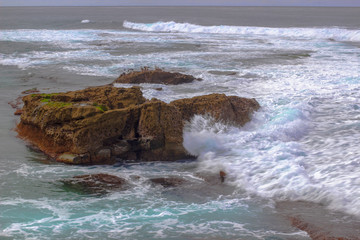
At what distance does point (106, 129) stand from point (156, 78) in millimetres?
6750

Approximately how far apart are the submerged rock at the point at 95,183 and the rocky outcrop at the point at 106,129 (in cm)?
62

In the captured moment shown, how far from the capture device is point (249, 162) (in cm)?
755

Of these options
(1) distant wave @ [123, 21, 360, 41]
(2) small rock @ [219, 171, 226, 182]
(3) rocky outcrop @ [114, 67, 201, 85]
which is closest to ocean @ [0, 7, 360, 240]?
(2) small rock @ [219, 171, 226, 182]

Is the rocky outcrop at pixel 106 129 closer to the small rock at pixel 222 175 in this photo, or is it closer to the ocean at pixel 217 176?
the ocean at pixel 217 176

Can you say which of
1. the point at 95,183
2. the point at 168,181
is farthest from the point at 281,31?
the point at 95,183

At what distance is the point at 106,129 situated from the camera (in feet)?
25.3

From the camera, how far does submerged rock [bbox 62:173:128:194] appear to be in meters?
6.47

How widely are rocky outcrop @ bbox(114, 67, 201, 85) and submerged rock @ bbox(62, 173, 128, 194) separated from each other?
7.44m

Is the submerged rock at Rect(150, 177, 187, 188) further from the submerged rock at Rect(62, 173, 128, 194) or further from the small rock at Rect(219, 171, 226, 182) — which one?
the small rock at Rect(219, 171, 226, 182)

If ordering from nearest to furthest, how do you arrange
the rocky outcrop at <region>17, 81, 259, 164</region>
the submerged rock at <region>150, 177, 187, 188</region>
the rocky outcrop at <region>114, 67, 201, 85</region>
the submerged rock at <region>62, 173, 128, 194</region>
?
the submerged rock at <region>62, 173, 128, 194</region> → the submerged rock at <region>150, 177, 187, 188</region> → the rocky outcrop at <region>17, 81, 259, 164</region> → the rocky outcrop at <region>114, 67, 201, 85</region>

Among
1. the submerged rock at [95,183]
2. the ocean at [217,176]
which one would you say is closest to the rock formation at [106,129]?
the ocean at [217,176]

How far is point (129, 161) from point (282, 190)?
8.86 ft

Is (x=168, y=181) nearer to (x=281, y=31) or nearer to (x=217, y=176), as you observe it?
(x=217, y=176)

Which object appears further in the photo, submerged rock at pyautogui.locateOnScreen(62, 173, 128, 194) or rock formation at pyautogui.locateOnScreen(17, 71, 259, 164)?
rock formation at pyautogui.locateOnScreen(17, 71, 259, 164)
